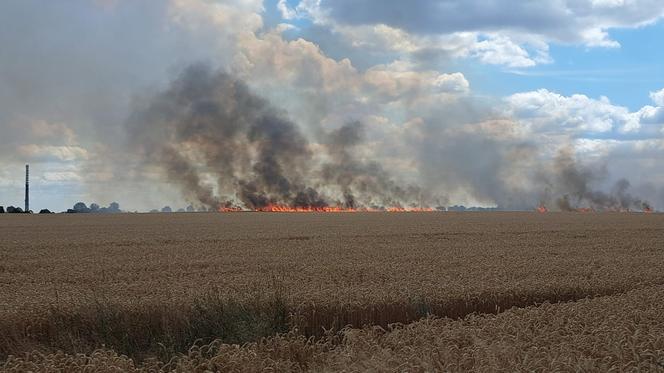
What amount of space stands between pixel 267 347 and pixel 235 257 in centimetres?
1451

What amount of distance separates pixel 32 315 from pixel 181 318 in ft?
8.96

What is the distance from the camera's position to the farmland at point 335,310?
28.0 feet

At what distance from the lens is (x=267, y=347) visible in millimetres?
9875

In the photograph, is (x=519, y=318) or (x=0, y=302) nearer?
(x=519, y=318)

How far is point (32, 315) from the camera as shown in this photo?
1247 centimetres

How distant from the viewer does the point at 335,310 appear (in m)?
13.0

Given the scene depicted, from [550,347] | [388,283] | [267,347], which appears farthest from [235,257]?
[550,347]

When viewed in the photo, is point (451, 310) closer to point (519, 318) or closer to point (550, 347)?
point (519, 318)

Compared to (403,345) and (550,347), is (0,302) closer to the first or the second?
(403,345)

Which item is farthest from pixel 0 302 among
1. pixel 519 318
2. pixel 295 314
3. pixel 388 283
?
pixel 519 318

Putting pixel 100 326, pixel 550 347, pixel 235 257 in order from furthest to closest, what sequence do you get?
pixel 235 257
pixel 100 326
pixel 550 347

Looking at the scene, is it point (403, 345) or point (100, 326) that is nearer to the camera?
point (403, 345)

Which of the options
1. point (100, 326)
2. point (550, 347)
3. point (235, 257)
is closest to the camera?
point (550, 347)

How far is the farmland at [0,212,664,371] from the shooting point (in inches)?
336
